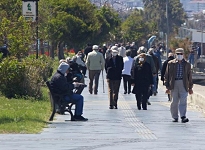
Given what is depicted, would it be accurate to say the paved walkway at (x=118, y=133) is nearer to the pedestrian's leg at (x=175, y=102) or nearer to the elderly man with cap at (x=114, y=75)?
the pedestrian's leg at (x=175, y=102)

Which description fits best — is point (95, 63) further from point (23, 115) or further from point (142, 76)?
point (23, 115)

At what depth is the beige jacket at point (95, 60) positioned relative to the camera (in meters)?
27.3

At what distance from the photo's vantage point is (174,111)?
18125 millimetres

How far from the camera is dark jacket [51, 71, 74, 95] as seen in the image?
17.5 m

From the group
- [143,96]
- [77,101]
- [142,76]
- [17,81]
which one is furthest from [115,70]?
[77,101]

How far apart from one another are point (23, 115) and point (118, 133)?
11.1 ft

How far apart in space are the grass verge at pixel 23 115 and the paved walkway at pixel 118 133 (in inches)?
12.2

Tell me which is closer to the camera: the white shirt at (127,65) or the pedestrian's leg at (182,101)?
the pedestrian's leg at (182,101)

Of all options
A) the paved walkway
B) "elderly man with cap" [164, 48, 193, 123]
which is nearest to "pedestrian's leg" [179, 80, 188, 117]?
"elderly man with cap" [164, 48, 193, 123]

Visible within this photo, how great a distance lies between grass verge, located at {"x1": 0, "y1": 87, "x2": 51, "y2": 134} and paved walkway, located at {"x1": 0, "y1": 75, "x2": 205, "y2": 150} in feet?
1.02

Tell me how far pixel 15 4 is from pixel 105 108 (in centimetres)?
1215

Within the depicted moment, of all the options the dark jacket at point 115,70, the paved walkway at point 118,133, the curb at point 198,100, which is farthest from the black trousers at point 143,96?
the curb at point 198,100

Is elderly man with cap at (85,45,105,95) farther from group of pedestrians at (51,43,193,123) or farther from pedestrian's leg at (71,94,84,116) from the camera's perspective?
pedestrian's leg at (71,94,84,116)

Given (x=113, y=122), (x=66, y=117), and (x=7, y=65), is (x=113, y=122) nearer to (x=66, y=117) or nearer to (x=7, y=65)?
(x=66, y=117)
